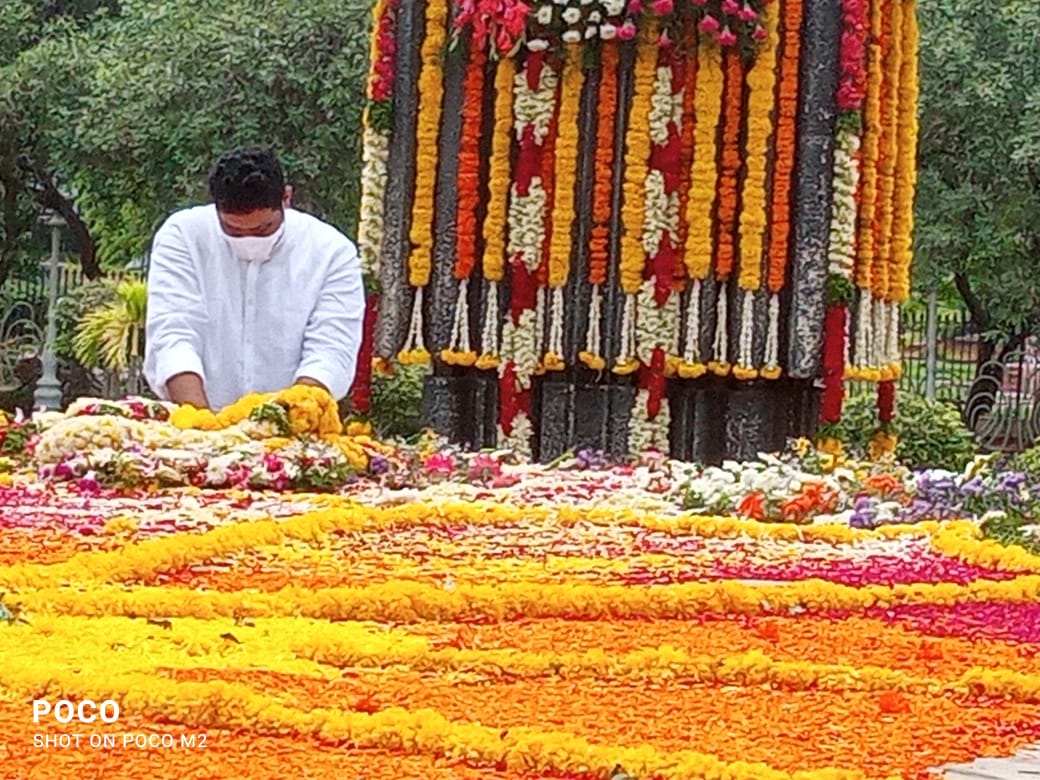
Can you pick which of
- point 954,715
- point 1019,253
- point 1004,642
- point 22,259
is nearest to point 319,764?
point 954,715

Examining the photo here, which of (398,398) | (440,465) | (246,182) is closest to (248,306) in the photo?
(246,182)

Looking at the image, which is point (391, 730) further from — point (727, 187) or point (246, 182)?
point (727, 187)

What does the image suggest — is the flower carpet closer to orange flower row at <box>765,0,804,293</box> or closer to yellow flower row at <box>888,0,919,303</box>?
orange flower row at <box>765,0,804,293</box>

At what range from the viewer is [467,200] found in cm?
1144

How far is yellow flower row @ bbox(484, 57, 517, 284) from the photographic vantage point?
36.9 feet

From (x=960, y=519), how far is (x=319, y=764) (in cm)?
411

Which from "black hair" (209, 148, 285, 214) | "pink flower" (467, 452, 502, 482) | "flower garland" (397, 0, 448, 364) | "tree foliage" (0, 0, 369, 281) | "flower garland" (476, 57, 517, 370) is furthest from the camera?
"tree foliage" (0, 0, 369, 281)

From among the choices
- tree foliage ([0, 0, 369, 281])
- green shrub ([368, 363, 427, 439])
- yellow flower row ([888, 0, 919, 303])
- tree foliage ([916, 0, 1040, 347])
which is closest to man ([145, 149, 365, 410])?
yellow flower row ([888, 0, 919, 303])

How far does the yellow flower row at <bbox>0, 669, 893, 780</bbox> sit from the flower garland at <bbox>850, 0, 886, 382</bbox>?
24.5 feet

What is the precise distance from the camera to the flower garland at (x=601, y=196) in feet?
36.3

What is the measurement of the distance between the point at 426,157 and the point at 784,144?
177 centimetres

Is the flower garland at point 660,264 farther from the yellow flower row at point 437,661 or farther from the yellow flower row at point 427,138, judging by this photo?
the yellow flower row at point 437,661

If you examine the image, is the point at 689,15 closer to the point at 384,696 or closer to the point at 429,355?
the point at 429,355

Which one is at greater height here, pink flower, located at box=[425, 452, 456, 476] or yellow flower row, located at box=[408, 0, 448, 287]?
yellow flower row, located at box=[408, 0, 448, 287]
